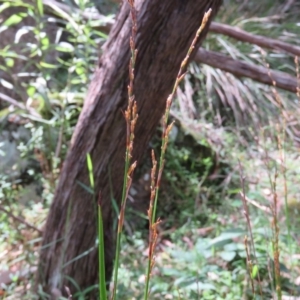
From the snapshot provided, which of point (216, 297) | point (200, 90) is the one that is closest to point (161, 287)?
point (216, 297)

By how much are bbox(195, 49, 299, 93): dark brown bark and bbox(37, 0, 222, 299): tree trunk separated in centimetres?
44

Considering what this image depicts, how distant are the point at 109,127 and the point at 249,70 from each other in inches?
25.7

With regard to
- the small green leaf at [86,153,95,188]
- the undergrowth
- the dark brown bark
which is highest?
the dark brown bark

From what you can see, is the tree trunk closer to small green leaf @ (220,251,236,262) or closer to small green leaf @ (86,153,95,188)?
small green leaf @ (86,153,95,188)

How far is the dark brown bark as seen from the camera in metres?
1.72

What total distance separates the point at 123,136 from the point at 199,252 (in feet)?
2.16

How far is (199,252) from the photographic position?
1876 mm

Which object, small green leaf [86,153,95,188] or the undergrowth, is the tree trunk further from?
the undergrowth

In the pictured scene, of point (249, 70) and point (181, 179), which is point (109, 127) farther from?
point (181, 179)

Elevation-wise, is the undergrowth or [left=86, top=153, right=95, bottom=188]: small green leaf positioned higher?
[left=86, top=153, right=95, bottom=188]: small green leaf

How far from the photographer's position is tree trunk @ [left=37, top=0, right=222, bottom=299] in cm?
134

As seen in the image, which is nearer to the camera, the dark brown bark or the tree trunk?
the tree trunk

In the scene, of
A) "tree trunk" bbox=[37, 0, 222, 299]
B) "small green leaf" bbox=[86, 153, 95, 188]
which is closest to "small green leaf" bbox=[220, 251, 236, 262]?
"tree trunk" bbox=[37, 0, 222, 299]

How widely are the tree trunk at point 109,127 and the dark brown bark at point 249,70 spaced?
44 centimetres
